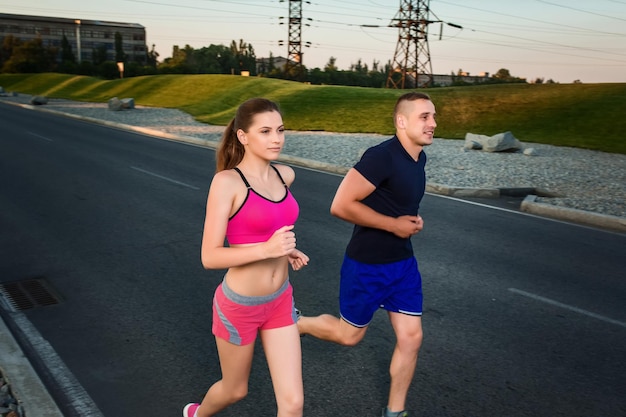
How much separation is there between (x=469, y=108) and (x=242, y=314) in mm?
27389

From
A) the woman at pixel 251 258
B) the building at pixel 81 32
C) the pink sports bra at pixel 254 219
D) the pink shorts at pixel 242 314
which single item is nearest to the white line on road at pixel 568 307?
the woman at pixel 251 258

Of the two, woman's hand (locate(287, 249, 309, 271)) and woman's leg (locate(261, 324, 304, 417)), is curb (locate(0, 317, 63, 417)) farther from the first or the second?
woman's hand (locate(287, 249, 309, 271))

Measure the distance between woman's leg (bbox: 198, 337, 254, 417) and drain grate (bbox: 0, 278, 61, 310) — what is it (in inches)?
129

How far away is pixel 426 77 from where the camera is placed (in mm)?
60844

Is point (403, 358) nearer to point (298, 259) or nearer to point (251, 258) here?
point (298, 259)

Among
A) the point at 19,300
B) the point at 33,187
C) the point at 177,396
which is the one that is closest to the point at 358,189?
the point at 177,396

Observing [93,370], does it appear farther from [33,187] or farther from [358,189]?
[33,187]

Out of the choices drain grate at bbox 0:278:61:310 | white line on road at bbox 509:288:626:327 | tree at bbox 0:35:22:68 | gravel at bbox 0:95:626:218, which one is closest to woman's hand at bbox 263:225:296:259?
drain grate at bbox 0:278:61:310

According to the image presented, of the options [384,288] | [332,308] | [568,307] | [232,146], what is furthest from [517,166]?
[232,146]

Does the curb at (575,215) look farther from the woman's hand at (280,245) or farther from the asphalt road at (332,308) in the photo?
the woman's hand at (280,245)

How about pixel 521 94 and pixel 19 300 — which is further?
pixel 521 94

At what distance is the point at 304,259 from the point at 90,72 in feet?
295

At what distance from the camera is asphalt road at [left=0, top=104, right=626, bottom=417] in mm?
4023

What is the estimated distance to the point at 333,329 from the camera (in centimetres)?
389
